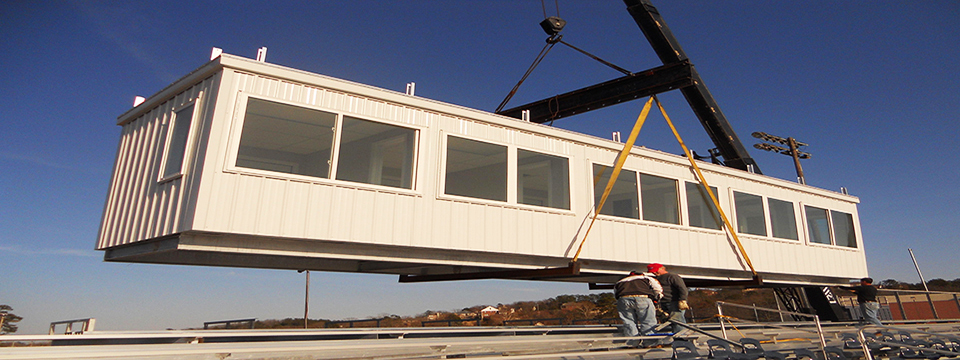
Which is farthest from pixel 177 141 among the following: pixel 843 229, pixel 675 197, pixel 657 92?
pixel 843 229

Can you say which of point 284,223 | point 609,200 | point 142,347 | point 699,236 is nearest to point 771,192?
point 699,236

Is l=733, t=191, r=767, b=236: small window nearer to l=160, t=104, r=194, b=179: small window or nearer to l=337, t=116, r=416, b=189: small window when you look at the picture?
l=337, t=116, r=416, b=189: small window

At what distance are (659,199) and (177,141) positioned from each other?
8.83m

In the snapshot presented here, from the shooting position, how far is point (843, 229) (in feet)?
49.3

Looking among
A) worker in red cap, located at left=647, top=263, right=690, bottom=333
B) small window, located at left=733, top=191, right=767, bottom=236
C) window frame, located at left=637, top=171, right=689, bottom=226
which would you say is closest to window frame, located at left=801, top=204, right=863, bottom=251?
small window, located at left=733, top=191, right=767, bottom=236

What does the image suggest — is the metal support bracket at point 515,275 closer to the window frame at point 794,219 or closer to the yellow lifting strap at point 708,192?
the yellow lifting strap at point 708,192

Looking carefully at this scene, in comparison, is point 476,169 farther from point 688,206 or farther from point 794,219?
point 794,219

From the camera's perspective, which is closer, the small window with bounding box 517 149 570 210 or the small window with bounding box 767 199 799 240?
the small window with bounding box 517 149 570 210

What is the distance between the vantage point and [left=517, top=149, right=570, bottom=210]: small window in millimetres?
9641

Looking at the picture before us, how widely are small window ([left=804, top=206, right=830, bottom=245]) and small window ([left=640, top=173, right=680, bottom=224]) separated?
497cm

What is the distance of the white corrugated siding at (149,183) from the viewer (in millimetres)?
7223

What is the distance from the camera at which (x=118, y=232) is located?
8.30 meters

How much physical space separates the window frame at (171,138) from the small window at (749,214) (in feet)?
36.0

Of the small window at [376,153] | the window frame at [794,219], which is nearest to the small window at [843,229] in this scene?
the window frame at [794,219]
